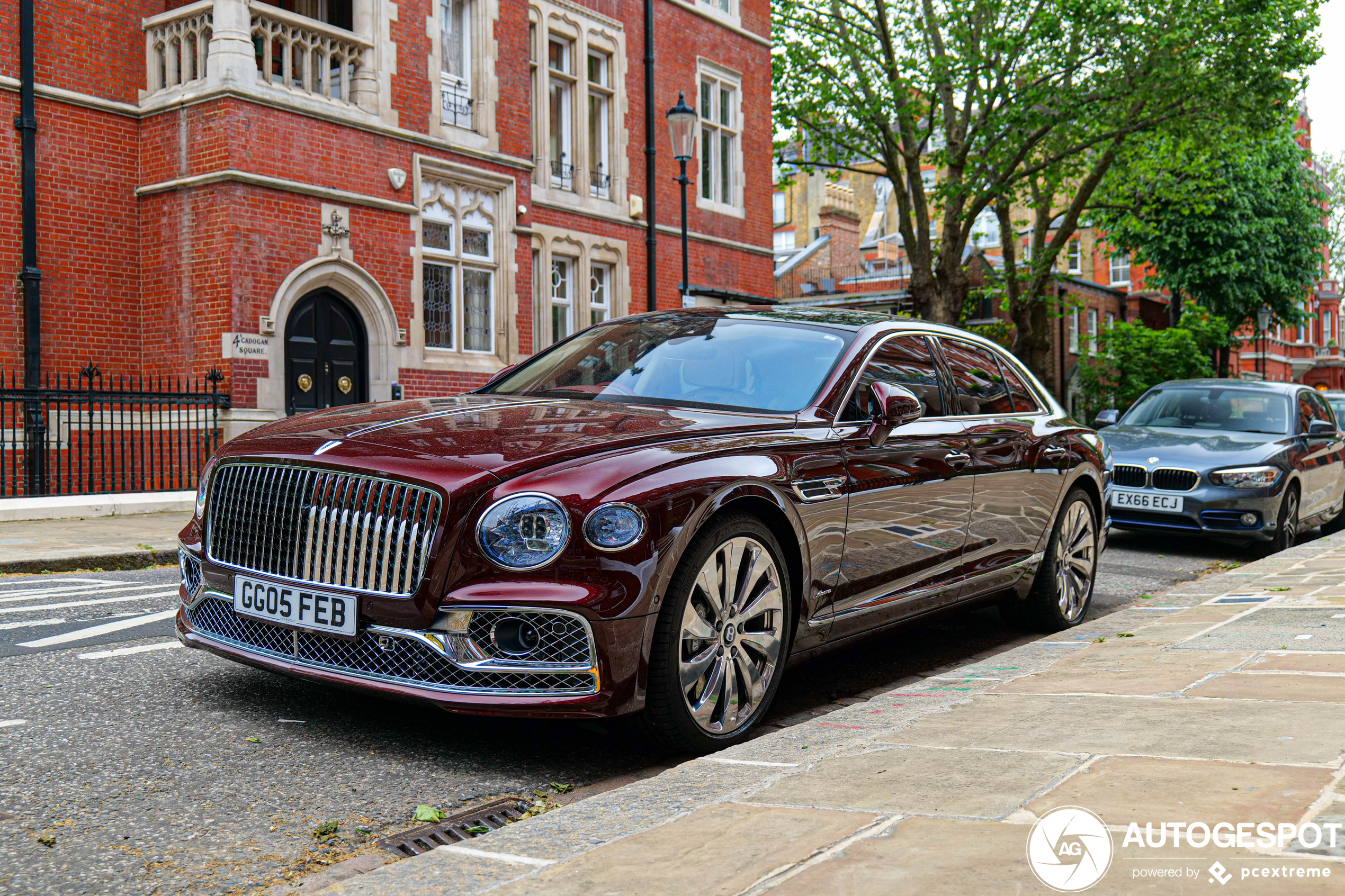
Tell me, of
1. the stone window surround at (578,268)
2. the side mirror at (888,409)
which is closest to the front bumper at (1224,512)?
the side mirror at (888,409)

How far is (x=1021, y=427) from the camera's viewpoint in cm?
640

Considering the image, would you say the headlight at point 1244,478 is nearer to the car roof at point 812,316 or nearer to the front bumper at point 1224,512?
the front bumper at point 1224,512

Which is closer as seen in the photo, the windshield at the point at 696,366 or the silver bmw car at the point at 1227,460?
the windshield at the point at 696,366

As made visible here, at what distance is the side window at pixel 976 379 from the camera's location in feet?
19.9

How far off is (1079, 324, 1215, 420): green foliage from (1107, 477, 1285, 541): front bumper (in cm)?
2163

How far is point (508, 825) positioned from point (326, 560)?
1224 millimetres

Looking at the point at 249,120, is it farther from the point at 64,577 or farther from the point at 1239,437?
the point at 1239,437

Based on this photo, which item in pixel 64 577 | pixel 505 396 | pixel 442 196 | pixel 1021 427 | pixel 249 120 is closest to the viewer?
pixel 505 396

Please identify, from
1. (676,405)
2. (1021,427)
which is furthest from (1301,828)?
(1021,427)

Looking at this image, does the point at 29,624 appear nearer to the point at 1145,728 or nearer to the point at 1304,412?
the point at 1145,728

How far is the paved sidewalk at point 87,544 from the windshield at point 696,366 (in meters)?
4.72

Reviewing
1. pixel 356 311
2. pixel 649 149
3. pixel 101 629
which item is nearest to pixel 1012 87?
pixel 649 149

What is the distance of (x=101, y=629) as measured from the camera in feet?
19.7

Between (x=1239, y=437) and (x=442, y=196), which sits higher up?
(x=442, y=196)
